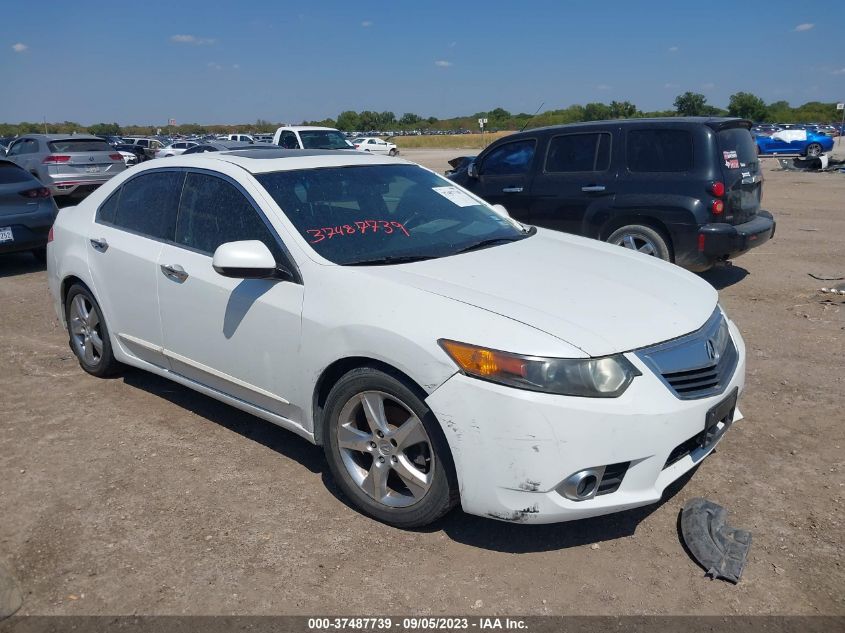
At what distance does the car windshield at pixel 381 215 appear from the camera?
12.3ft

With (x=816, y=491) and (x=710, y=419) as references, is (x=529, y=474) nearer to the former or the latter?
(x=710, y=419)

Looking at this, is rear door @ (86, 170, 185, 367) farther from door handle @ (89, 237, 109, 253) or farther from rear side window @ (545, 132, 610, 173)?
rear side window @ (545, 132, 610, 173)

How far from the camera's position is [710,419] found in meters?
3.16

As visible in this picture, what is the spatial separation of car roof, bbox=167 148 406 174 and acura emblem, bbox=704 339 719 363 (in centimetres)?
228

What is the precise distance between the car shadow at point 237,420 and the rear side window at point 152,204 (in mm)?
1165

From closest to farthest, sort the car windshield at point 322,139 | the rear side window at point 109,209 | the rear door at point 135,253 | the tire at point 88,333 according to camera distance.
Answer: the rear door at point 135,253, the rear side window at point 109,209, the tire at point 88,333, the car windshield at point 322,139

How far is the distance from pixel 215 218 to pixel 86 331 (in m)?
1.80

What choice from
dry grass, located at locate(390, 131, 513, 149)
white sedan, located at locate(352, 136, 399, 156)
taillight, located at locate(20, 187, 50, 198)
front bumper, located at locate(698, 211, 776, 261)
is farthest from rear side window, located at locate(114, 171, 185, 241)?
dry grass, located at locate(390, 131, 513, 149)

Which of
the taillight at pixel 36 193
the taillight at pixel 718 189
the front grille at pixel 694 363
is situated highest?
the taillight at pixel 718 189

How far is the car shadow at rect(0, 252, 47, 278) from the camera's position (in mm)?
9811

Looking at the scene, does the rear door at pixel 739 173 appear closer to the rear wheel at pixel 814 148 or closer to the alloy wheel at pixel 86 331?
the alloy wheel at pixel 86 331

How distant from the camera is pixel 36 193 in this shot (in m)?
9.63

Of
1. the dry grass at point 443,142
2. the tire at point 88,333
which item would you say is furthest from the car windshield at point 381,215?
the dry grass at point 443,142

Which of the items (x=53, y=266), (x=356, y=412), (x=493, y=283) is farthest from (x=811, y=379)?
(x=53, y=266)
